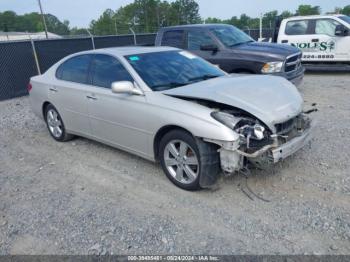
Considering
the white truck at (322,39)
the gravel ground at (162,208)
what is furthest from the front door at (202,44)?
the white truck at (322,39)

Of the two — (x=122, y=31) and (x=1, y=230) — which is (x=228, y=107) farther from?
(x=122, y=31)

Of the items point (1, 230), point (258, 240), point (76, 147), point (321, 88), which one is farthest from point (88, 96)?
point (321, 88)

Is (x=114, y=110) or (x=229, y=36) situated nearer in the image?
(x=114, y=110)

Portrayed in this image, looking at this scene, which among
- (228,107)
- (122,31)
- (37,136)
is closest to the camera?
(228,107)

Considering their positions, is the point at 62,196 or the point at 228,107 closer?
the point at 228,107

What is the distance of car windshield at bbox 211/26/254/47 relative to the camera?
7.82 m

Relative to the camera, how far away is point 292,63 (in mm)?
7367

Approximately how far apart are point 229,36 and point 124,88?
16.7 ft

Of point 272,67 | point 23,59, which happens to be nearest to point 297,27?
point 272,67

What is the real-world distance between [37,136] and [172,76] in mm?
3332

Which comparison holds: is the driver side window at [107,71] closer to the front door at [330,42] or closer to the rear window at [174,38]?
the rear window at [174,38]

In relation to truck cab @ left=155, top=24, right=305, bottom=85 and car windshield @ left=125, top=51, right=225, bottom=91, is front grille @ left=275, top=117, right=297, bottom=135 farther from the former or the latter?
truck cab @ left=155, top=24, right=305, bottom=85

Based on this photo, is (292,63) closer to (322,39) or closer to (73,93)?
(322,39)

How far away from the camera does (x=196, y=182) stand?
3516mm
